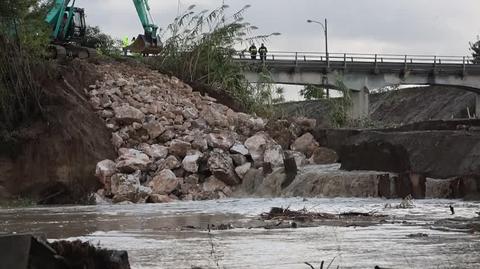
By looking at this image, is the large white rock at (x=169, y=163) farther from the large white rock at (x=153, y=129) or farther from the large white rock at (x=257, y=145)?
the large white rock at (x=257, y=145)

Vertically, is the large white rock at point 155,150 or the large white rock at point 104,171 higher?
the large white rock at point 155,150

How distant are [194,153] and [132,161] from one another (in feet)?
5.55

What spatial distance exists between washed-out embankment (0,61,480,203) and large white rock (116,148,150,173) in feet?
0.09

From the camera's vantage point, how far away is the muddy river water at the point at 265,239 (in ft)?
21.2

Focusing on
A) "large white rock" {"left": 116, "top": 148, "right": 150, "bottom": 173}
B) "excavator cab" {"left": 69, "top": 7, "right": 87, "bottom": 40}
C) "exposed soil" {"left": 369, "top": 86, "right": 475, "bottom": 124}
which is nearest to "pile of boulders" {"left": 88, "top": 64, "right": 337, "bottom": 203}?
"large white rock" {"left": 116, "top": 148, "right": 150, "bottom": 173}

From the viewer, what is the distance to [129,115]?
68.3 feet

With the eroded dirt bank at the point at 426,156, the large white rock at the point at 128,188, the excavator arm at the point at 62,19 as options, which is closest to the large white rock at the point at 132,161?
the large white rock at the point at 128,188

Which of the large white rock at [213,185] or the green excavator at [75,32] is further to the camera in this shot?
the green excavator at [75,32]

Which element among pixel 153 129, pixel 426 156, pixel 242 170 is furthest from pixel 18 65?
pixel 426 156

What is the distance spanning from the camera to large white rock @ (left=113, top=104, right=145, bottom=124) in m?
20.8

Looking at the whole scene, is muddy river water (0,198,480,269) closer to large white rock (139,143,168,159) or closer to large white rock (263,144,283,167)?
large white rock (139,143,168,159)

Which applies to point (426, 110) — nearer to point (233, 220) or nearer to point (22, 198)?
point (22, 198)

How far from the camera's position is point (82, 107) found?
68.0 ft

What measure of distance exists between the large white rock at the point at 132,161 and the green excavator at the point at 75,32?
21.0ft
